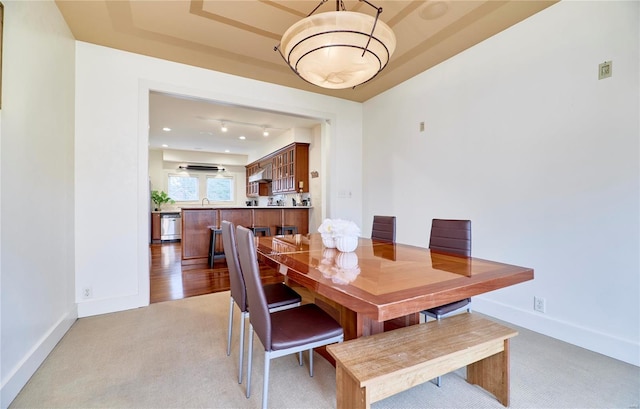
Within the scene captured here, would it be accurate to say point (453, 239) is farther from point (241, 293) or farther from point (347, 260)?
point (241, 293)

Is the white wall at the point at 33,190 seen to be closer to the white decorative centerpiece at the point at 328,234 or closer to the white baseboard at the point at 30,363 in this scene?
the white baseboard at the point at 30,363

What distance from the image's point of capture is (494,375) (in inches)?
59.0

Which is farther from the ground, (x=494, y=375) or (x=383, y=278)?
(x=383, y=278)

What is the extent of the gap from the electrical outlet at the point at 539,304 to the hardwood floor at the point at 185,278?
228cm

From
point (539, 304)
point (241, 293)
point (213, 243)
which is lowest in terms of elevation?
point (539, 304)

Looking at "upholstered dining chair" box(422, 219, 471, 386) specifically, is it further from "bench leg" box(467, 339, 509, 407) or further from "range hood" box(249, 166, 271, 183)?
"range hood" box(249, 166, 271, 183)

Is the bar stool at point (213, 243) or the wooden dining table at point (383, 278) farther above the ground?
the wooden dining table at point (383, 278)

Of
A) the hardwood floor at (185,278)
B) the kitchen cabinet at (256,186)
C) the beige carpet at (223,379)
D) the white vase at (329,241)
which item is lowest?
the hardwood floor at (185,278)

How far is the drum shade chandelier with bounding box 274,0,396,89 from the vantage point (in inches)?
61.3

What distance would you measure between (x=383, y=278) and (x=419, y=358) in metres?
0.36

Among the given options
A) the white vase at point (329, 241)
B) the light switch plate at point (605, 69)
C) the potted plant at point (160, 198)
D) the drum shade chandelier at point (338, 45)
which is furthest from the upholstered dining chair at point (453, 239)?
the potted plant at point (160, 198)

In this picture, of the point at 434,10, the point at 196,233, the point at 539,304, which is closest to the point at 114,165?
the point at 196,233

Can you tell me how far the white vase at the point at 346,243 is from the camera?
1.84 m

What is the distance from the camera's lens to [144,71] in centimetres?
294
